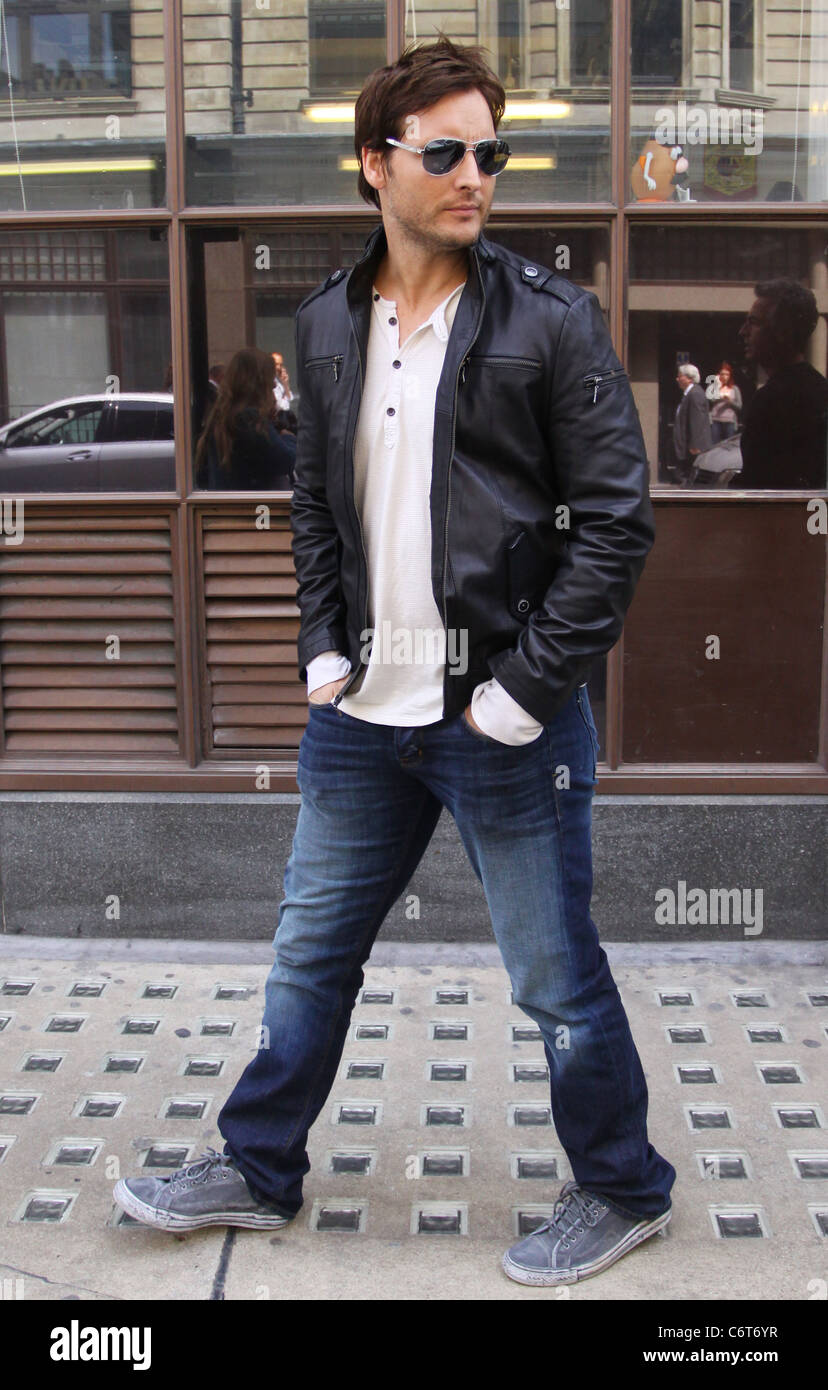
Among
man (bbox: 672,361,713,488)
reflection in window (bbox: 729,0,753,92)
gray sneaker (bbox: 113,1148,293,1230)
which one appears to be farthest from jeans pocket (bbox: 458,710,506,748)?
reflection in window (bbox: 729,0,753,92)

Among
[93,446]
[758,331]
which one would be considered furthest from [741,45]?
[93,446]

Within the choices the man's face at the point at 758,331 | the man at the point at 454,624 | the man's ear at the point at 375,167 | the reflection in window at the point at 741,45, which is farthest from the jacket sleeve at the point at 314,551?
the reflection in window at the point at 741,45

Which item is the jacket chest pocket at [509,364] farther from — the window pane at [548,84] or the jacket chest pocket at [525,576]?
the window pane at [548,84]

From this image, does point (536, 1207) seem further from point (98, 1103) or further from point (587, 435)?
point (587, 435)

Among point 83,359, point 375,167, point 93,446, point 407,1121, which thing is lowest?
point 407,1121

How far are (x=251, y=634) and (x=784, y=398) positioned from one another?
1836 millimetres

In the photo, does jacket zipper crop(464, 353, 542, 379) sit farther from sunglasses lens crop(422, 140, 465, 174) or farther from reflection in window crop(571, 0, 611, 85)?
reflection in window crop(571, 0, 611, 85)

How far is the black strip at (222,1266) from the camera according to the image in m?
2.92

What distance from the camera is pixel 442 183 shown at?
102 inches

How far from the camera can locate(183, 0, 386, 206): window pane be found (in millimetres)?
4473

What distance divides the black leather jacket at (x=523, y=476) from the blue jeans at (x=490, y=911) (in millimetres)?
173

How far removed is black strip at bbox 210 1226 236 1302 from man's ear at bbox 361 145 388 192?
2.16 metres

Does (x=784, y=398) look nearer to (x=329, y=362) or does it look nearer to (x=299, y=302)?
(x=299, y=302)

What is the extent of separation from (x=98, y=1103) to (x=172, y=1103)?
A: 0.62 ft
